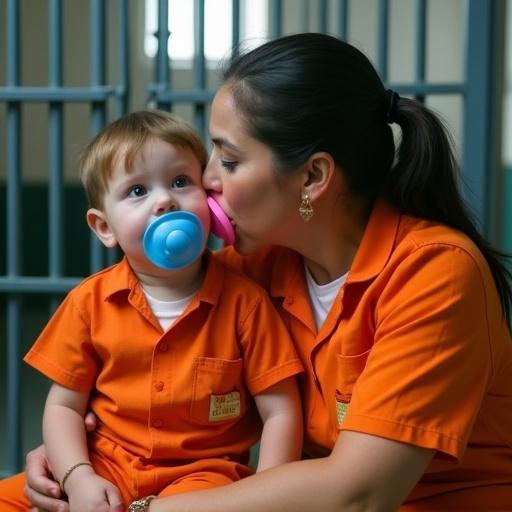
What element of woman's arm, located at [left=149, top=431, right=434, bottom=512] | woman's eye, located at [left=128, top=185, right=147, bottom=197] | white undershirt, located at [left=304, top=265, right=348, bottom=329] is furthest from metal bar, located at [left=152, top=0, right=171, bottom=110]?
woman's arm, located at [left=149, top=431, right=434, bottom=512]

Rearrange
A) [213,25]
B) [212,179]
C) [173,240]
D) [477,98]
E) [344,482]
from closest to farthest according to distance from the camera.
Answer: [344,482]
[173,240]
[212,179]
[477,98]
[213,25]

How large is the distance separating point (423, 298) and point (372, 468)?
27 cm

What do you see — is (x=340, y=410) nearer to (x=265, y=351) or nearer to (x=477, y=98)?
(x=265, y=351)

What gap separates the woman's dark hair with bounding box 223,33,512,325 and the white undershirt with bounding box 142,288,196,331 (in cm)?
31

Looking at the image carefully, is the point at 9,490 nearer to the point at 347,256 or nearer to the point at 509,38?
the point at 347,256

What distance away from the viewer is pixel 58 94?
2086mm

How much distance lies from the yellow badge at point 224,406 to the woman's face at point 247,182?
0.96ft

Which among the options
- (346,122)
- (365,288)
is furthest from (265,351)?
(346,122)

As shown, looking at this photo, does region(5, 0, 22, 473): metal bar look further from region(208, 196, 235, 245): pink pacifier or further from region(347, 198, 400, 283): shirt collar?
region(347, 198, 400, 283): shirt collar

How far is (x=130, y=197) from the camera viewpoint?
1.52 metres

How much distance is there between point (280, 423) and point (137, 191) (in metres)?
0.49

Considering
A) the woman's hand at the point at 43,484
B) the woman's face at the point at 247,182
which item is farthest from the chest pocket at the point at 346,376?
the woman's hand at the point at 43,484

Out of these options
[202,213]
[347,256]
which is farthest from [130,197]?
[347,256]

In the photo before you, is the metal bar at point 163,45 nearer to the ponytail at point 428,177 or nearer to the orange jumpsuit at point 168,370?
the orange jumpsuit at point 168,370
